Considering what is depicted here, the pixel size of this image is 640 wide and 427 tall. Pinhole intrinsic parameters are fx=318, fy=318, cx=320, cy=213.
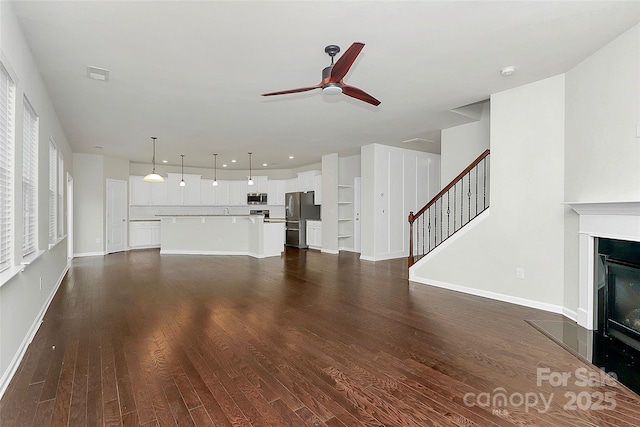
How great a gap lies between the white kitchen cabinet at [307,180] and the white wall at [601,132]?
6.78 m

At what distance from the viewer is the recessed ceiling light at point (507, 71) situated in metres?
3.42

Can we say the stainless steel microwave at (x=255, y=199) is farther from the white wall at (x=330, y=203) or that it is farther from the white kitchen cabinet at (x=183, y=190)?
the white wall at (x=330, y=203)

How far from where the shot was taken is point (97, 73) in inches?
136

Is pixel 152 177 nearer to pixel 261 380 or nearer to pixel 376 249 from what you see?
pixel 376 249

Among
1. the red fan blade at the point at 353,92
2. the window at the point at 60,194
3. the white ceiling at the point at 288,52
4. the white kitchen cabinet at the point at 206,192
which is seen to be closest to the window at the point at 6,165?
the white ceiling at the point at 288,52

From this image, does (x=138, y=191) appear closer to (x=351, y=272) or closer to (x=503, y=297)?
(x=351, y=272)

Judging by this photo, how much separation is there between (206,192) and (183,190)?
75 centimetres

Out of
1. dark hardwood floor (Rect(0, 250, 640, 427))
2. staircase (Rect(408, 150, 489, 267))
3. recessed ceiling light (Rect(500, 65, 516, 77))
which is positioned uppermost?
recessed ceiling light (Rect(500, 65, 516, 77))

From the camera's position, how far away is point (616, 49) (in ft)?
9.48

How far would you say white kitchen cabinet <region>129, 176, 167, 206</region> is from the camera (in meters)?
9.53

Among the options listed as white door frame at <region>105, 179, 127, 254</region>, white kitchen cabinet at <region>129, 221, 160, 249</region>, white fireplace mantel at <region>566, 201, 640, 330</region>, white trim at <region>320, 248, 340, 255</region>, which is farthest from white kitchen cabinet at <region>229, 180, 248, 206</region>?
white fireplace mantel at <region>566, 201, 640, 330</region>

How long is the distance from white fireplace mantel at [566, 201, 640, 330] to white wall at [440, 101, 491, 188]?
2495 millimetres

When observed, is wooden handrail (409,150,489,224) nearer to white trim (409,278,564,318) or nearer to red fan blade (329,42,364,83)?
white trim (409,278,564,318)

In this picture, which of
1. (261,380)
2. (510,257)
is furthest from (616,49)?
(261,380)
